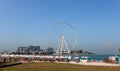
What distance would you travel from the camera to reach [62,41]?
10306cm

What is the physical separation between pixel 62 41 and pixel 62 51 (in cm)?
693

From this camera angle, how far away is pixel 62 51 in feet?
355
